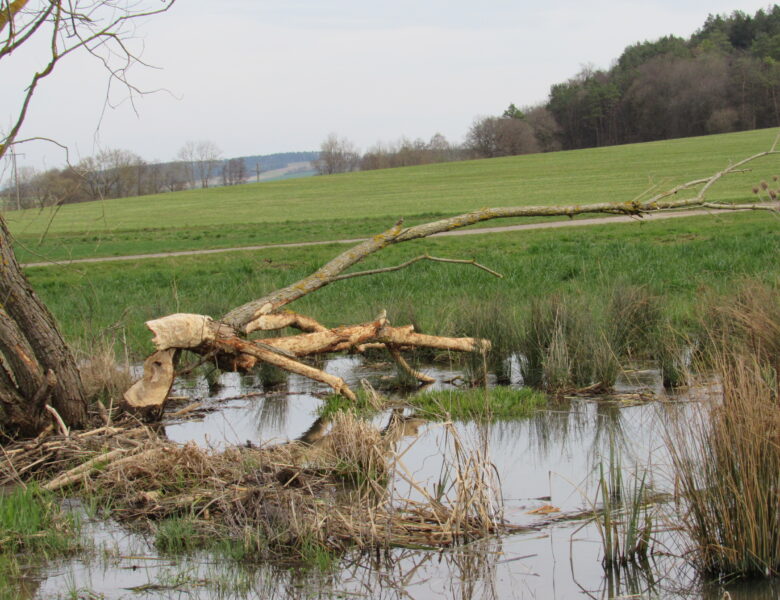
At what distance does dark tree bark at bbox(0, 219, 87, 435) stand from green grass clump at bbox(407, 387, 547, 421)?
2.84m

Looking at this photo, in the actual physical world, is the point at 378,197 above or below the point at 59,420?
above

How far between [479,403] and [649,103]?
90.8m

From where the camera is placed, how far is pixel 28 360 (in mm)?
6656

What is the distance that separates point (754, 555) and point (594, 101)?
9677cm

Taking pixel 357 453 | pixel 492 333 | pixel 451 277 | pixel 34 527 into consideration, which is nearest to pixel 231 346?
pixel 357 453

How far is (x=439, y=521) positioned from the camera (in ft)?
15.8

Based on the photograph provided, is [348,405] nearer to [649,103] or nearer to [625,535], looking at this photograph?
[625,535]

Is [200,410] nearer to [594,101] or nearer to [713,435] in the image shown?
[713,435]

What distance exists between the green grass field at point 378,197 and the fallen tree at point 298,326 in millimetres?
14887

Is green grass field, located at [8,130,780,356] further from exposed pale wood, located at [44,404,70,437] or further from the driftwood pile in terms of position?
the driftwood pile

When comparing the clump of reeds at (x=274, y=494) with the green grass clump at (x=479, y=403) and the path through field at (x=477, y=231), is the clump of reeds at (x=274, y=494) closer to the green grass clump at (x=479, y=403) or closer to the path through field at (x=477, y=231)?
the green grass clump at (x=479, y=403)

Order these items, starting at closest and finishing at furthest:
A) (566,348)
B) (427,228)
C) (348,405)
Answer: (427,228), (348,405), (566,348)

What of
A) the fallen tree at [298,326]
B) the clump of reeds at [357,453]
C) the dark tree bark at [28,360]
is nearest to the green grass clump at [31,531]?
the dark tree bark at [28,360]

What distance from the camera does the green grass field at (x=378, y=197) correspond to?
1323 inches
